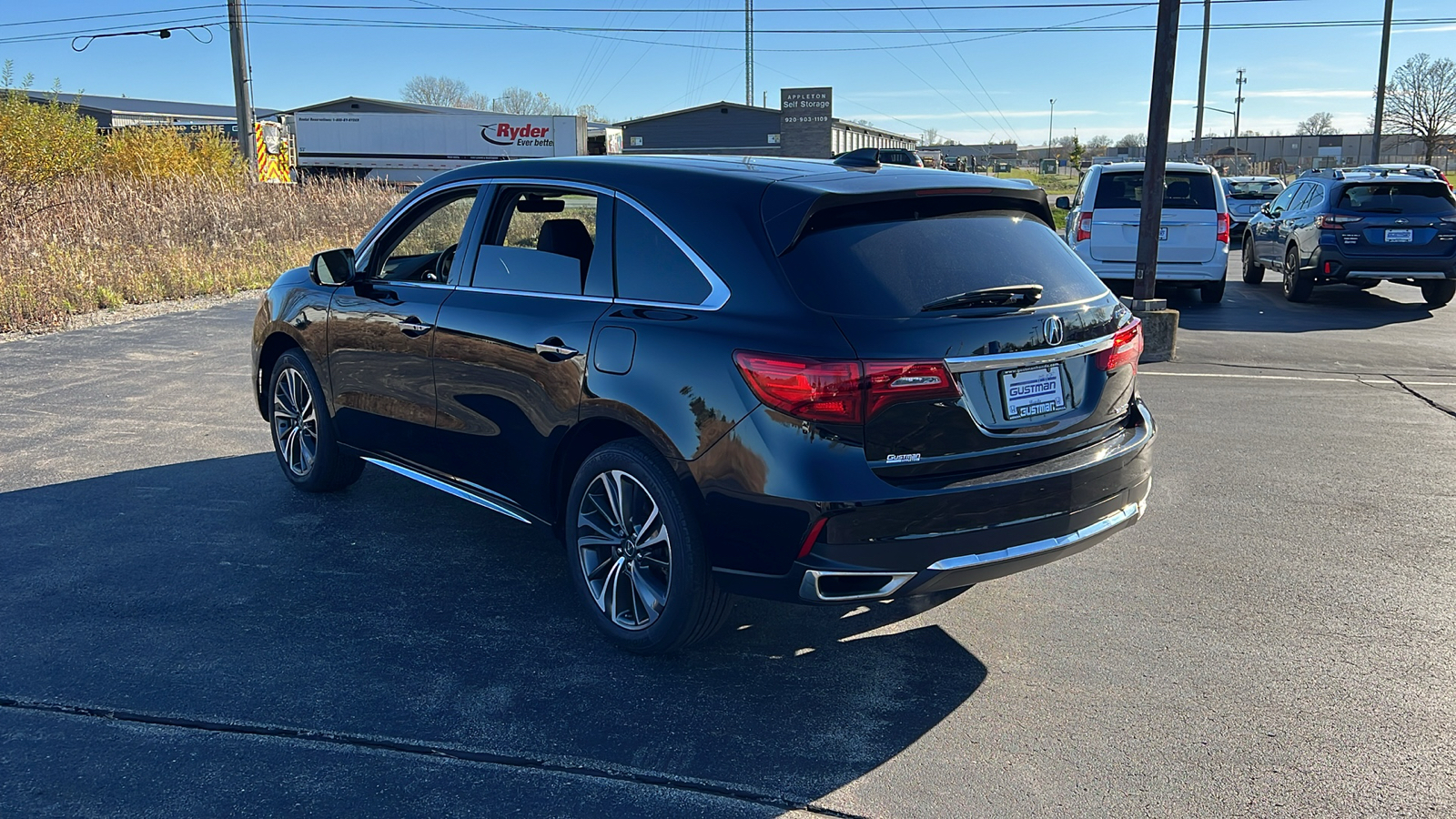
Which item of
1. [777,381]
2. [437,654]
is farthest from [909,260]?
[437,654]

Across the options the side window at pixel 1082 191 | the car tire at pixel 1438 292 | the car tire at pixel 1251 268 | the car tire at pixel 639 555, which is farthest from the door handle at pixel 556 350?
the car tire at pixel 1251 268

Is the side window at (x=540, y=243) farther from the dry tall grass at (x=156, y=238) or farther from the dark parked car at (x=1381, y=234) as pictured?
the dark parked car at (x=1381, y=234)

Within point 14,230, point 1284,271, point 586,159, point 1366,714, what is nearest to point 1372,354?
point 1284,271

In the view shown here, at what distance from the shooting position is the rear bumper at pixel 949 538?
3.48 metres

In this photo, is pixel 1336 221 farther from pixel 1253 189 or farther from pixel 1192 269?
pixel 1253 189

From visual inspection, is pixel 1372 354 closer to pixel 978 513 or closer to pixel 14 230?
pixel 978 513

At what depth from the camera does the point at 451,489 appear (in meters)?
4.99

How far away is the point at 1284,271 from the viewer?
15969mm

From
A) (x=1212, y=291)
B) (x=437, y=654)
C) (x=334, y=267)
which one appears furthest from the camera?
(x=1212, y=291)

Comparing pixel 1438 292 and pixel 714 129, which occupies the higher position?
pixel 714 129

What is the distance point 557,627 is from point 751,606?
2.60 ft

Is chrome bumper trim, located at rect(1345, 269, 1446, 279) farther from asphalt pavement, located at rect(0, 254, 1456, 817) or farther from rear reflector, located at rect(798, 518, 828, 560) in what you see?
rear reflector, located at rect(798, 518, 828, 560)

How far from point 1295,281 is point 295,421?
13.5 metres

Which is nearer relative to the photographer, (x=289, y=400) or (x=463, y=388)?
(x=463, y=388)
